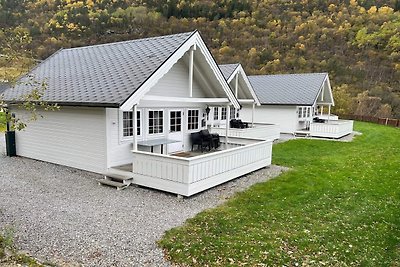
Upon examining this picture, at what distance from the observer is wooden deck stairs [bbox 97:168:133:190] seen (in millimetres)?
8569

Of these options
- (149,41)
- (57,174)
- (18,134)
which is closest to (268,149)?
(149,41)

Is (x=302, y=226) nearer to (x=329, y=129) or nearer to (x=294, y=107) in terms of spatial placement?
(x=329, y=129)

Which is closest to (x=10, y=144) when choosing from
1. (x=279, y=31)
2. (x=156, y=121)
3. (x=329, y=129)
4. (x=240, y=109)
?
(x=156, y=121)

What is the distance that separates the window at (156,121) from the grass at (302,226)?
4.27m

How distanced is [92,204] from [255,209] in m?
3.89

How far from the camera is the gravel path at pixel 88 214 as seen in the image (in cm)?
502

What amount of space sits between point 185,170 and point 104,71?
548 centimetres

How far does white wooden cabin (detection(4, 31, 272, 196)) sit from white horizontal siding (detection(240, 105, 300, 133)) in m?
11.1

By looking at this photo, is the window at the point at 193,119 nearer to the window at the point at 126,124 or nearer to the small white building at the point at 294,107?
the window at the point at 126,124

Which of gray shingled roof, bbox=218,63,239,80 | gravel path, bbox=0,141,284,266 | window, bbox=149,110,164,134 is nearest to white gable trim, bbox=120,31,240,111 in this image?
window, bbox=149,110,164,134

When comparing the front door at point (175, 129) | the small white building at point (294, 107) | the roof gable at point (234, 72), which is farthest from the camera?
the small white building at point (294, 107)

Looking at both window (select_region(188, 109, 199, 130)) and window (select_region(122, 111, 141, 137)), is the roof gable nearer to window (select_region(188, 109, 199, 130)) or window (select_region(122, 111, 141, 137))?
window (select_region(188, 109, 199, 130))

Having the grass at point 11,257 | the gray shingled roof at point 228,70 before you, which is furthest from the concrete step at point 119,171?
the gray shingled roof at point 228,70

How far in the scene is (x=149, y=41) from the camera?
476 inches
